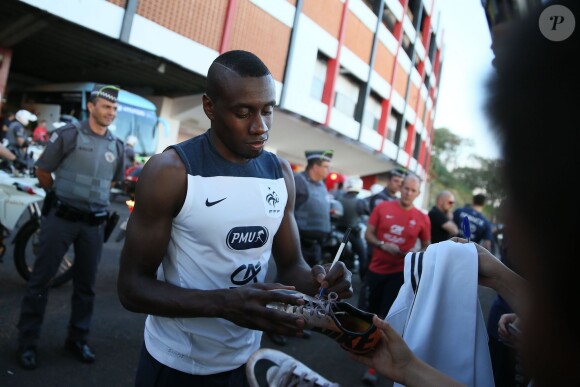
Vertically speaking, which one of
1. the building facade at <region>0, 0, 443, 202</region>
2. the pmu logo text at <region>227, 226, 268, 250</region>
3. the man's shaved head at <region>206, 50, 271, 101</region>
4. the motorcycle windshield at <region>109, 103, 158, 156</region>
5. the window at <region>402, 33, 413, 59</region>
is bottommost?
the pmu logo text at <region>227, 226, 268, 250</region>

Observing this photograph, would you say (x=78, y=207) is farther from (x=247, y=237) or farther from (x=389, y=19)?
(x=389, y=19)

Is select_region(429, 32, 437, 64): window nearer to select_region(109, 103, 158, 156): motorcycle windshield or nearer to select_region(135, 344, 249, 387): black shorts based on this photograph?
select_region(109, 103, 158, 156): motorcycle windshield

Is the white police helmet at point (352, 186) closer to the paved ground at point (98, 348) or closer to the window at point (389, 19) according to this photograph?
the paved ground at point (98, 348)

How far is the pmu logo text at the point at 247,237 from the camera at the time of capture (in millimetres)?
1646

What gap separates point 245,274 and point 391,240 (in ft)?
10.4

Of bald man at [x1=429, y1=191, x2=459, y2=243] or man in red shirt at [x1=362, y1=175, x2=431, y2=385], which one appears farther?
bald man at [x1=429, y1=191, x2=459, y2=243]

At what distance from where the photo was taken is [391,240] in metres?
4.64

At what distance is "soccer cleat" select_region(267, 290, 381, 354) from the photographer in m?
1.23

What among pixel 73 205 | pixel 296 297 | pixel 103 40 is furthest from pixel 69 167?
pixel 103 40

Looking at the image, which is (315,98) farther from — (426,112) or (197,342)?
(197,342)

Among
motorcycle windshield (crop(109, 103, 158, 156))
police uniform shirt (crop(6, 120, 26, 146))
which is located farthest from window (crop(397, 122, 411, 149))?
police uniform shirt (crop(6, 120, 26, 146))

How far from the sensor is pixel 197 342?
1684 mm

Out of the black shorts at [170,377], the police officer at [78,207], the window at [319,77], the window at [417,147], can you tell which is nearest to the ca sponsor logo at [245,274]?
the black shorts at [170,377]

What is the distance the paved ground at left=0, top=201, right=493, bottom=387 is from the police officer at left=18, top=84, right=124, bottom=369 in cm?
17
